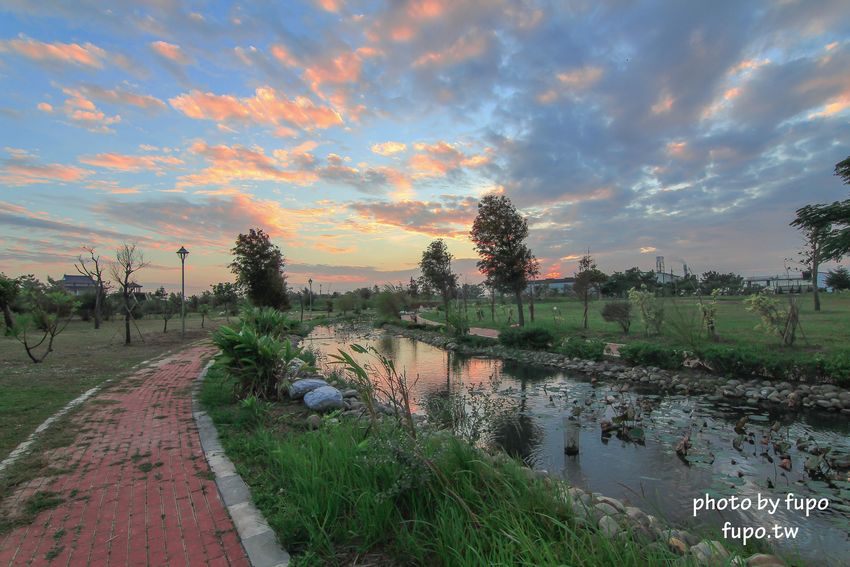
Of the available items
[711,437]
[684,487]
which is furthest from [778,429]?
[684,487]

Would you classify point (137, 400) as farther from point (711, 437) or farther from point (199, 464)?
point (711, 437)

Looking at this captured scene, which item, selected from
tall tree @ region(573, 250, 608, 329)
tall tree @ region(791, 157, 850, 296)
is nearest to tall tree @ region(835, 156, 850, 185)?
tall tree @ region(791, 157, 850, 296)

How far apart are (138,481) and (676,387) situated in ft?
32.1

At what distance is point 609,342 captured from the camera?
45.4ft

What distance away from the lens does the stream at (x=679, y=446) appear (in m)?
3.93

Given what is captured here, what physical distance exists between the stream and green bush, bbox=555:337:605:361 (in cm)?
190

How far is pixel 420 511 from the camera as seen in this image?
2.55 meters

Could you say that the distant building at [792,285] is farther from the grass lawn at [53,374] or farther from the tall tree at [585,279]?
the grass lawn at [53,374]

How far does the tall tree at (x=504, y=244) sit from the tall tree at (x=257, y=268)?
11770 mm

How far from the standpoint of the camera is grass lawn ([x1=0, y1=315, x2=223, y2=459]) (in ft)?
17.5

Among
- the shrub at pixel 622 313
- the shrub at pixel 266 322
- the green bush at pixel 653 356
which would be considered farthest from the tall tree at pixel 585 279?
the shrub at pixel 266 322

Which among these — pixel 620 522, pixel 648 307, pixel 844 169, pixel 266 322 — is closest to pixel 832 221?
pixel 844 169

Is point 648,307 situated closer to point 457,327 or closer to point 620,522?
point 457,327

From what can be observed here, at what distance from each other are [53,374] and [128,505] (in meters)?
8.16
